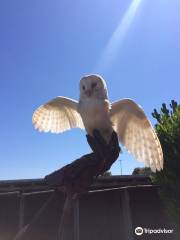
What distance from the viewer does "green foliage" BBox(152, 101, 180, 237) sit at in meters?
5.60

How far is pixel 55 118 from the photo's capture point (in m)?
4.47

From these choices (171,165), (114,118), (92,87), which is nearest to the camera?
(92,87)

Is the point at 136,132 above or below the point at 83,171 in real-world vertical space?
above

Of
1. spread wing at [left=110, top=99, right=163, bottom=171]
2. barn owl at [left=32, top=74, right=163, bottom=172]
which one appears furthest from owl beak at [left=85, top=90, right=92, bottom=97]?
spread wing at [left=110, top=99, right=163, bottom=171]

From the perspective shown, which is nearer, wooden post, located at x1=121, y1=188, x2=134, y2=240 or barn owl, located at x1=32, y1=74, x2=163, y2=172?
barn owl, located at x1=32, y1=74, x2=163, y2=172

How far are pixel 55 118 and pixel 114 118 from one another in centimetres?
89

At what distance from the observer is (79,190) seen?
11.4 ft

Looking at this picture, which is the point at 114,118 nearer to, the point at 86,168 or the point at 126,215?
the point at 86,168

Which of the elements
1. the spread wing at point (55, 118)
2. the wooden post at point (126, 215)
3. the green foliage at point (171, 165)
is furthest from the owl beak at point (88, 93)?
the wooden post at point (126, 215)

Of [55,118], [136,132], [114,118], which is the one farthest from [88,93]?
[55,118]

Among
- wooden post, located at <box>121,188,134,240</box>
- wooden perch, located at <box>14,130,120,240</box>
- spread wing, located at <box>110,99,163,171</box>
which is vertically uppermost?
spread wing, located at <box>110,99,163,171</box>

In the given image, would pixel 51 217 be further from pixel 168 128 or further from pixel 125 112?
pixel 168 128

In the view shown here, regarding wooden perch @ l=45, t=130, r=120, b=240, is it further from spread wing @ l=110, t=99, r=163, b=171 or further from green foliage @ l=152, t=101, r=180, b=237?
green foliage @ l=152, t=101, r=180, b=237

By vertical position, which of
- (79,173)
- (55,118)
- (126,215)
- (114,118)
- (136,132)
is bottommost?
(126,215)
